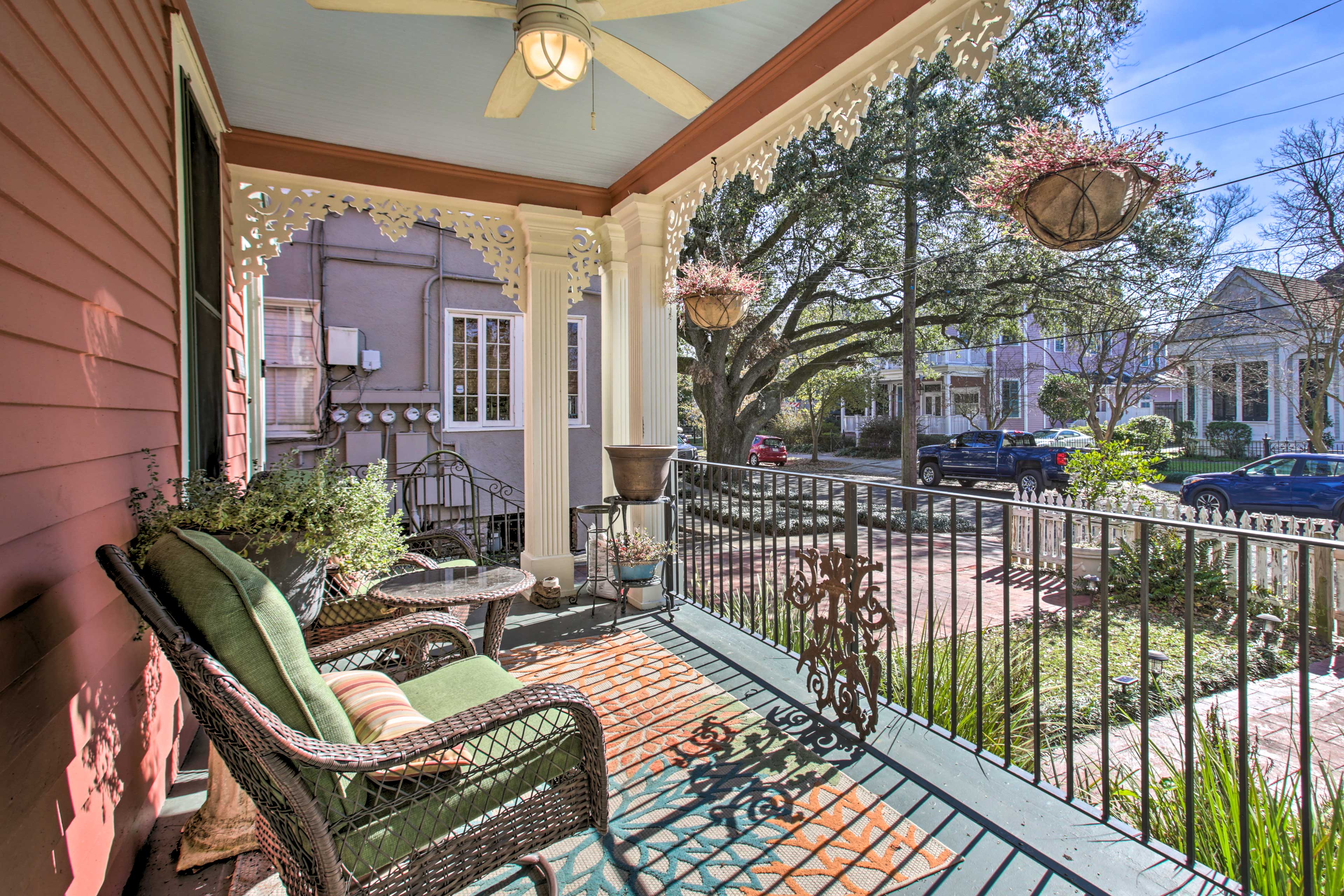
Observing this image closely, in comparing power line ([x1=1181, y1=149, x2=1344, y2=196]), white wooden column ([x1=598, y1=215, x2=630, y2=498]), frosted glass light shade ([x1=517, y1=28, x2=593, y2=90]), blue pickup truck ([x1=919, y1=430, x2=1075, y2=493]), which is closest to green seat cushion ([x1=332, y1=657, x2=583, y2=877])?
frosted glass light shade ([x1=517, y1=28, x2=593, y2=90])

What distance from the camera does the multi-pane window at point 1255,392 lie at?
14.4 meters

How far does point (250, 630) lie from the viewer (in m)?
1.18

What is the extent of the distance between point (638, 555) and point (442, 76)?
2583 mm

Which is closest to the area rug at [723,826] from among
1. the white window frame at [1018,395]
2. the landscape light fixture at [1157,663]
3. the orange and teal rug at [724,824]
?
the orange and teal rug at [724,824]

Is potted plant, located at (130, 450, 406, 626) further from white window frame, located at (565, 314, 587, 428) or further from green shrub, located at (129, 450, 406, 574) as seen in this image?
white window frame, located at (565, 314, 587, 428)

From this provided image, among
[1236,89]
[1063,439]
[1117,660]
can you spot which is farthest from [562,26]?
[1063,439]

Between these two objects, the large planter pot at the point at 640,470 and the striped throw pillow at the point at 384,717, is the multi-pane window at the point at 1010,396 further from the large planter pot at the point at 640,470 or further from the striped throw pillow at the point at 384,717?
the striped throw pillow at the point at 384,717

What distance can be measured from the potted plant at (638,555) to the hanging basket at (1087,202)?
2478 mm

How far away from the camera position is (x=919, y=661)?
9.21 feet

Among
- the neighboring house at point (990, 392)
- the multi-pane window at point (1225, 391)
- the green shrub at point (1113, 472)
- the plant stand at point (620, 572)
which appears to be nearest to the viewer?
the plant stand at point (620, 572)

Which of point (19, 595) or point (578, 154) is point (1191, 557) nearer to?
point (19, 595)

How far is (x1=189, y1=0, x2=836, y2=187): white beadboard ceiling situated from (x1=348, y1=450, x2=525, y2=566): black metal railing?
3.65 m

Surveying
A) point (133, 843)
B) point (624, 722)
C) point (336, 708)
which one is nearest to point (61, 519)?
point (336, 708)

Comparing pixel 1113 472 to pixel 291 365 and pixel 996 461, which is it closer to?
pixel 996 461
